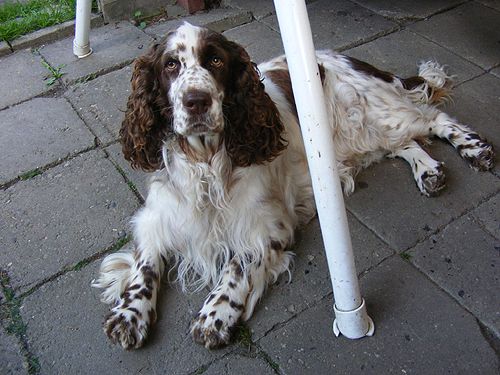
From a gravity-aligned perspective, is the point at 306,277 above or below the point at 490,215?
above

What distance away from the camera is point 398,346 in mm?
2385

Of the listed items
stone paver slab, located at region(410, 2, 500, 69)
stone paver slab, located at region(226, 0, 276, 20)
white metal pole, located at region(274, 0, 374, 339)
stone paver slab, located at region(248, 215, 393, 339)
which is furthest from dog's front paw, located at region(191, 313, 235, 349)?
stone paver slab, located at region(226, 0, 276, 20)

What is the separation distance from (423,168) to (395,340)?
1.12m

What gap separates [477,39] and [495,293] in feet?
8.02

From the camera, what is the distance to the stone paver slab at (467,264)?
2.52 meters

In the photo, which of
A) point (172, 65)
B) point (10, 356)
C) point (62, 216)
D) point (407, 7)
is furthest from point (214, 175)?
point (407, 7)

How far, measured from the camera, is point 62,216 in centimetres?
321

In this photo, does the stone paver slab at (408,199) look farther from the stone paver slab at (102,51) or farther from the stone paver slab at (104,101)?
the stone paver slab at (102,51)

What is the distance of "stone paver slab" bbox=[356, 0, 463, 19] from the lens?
15.4ft

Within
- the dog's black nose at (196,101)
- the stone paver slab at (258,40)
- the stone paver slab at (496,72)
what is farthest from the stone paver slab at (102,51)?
the stone paver slab at (496,72)

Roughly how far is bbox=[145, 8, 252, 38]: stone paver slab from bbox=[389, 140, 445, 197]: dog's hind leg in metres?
2.08

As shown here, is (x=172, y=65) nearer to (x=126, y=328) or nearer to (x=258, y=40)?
(x=126, y=328)

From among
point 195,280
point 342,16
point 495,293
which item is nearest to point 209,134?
point 195,280

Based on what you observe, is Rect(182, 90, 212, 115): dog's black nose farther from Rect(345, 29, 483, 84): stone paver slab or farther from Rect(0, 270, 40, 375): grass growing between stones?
Rect(345, 29, 483, 84): stone paver slab
